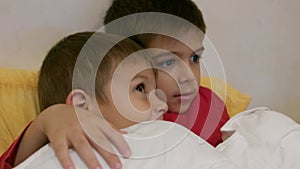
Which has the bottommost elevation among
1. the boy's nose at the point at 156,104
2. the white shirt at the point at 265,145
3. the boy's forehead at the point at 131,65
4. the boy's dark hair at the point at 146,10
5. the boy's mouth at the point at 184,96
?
the white shirt at the point at 265,145

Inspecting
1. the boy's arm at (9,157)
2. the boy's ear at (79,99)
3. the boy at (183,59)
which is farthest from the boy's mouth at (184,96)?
the boy's arm at (9,157)

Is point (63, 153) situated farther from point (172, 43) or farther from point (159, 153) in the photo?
point (172, 43)

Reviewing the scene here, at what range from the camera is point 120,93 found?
821 millimetres

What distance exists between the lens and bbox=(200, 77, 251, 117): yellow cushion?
117cm

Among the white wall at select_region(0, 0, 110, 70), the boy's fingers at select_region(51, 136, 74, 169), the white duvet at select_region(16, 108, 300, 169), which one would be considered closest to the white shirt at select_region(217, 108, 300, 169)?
the white duvet at select_region(16, 108, 300, 169)

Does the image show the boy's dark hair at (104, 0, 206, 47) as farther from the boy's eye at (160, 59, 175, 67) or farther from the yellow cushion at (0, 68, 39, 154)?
the yellow cushion at (0, 68, 39, 154)

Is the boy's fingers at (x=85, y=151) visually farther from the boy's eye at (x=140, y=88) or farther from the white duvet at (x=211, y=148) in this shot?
the boy's eye at (x=140, y=88)

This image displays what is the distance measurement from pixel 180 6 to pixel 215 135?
0.29m

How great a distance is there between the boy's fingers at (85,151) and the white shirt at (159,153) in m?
0.01

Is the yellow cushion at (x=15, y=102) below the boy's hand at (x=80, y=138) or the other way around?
below

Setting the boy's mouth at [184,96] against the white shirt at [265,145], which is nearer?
the white shirt at [265,145]

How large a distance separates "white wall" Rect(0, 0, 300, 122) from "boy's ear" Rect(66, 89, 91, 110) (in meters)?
0.26

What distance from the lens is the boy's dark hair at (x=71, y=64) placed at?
820 mm

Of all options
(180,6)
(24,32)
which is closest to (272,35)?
(180,6)
